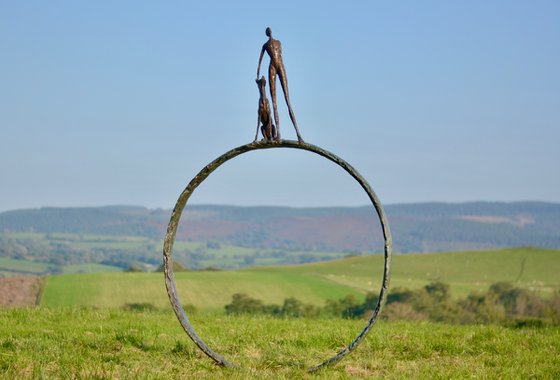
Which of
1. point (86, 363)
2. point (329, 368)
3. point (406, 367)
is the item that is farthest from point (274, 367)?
point (86, 363)

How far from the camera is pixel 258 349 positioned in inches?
495

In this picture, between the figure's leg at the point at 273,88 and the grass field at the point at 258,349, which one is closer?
the grass field at the point at 258,349

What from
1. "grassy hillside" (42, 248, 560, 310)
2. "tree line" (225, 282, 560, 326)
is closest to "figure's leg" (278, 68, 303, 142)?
"grassy hillside" (42, 248, 560, 310)

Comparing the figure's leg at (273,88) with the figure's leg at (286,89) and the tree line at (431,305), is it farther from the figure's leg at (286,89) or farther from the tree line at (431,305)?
the tree line at (431,305)

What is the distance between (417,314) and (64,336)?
138ft

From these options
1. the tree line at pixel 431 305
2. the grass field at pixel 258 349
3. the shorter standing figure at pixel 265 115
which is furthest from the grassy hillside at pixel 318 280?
the shorter standing figure at pixel 265 115

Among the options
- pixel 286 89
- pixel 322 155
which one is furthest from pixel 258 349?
pixel 286 89

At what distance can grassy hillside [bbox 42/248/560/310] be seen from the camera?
64.9 metres

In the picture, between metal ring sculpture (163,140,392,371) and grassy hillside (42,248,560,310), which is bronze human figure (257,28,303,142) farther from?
grassy hillside (42,248,560,310)

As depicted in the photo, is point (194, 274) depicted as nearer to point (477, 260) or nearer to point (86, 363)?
point (477, 260)

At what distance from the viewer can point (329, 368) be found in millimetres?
11445

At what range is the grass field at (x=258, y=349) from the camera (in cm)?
1098

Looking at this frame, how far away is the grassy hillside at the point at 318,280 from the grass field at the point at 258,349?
33.8 metres

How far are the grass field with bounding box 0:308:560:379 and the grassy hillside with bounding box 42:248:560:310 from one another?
3378 centimetres
